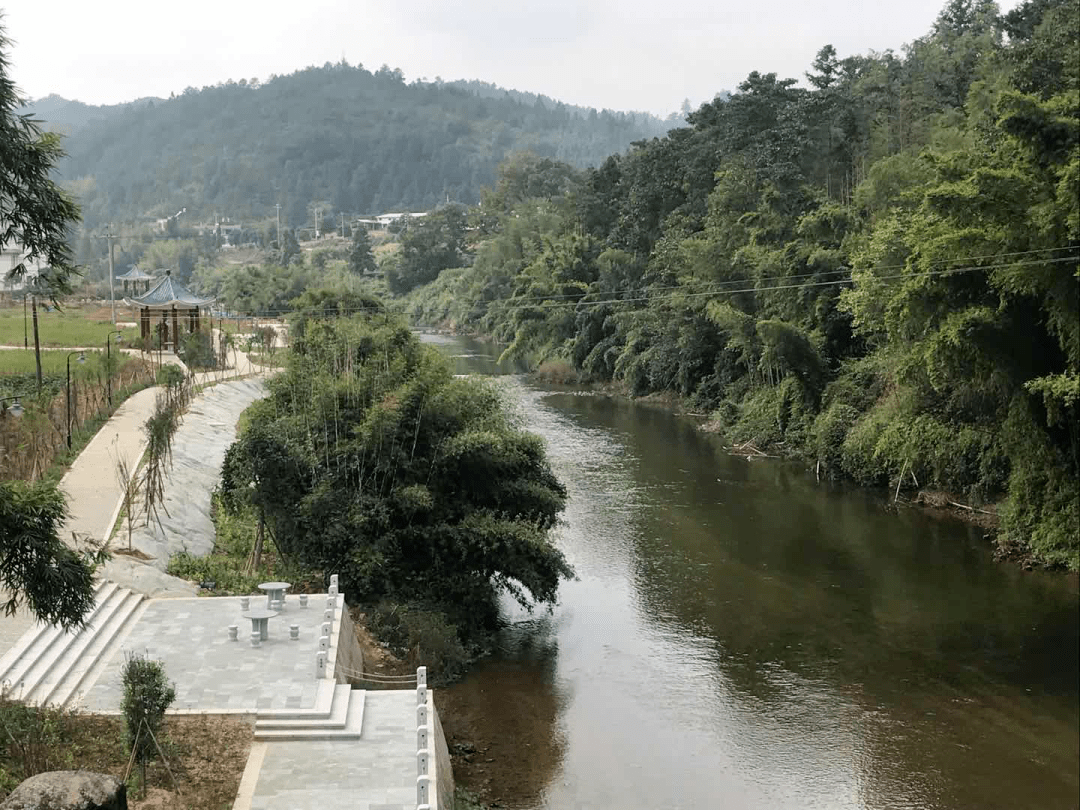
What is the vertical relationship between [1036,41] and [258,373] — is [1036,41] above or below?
above

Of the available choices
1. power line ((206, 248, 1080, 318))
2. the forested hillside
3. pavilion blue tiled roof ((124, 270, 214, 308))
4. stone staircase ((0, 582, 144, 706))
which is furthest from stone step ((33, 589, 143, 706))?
pavilion blue tiled roof ((124, 270, 214, 308))

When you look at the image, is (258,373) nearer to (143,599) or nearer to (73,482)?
(73,482)

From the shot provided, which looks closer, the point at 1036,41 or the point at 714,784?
the point at 714,784

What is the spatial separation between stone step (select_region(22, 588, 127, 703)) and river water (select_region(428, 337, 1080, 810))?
542cm

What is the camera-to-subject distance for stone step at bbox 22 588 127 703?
13693 millimetres

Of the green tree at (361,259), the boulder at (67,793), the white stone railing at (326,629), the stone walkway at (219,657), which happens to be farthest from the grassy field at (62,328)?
the green tree at (361,259)

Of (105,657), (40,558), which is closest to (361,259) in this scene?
(105,657)

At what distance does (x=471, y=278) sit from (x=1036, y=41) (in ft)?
212

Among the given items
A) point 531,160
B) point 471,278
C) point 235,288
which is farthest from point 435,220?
point 235,288

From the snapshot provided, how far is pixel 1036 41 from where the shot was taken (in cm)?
2512

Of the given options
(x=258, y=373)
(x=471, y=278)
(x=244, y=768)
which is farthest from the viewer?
(x=471, y=278)

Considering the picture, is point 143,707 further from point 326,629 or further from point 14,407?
point 14,407

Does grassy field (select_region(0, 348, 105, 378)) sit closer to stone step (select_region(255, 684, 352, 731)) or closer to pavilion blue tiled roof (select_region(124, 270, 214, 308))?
pavilion blue tiled roof (select_region(124, 270, 214, 308))

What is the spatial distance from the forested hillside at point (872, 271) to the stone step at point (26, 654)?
16.7 meters
